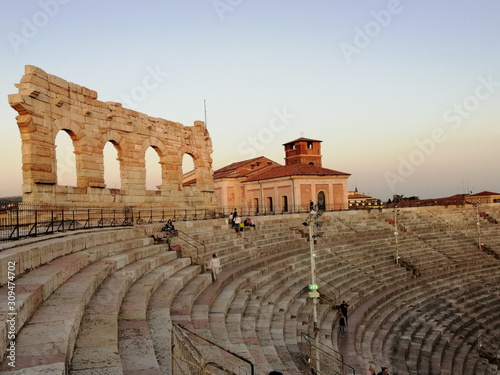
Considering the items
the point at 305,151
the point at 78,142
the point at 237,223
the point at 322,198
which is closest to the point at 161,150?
the point at 78,142

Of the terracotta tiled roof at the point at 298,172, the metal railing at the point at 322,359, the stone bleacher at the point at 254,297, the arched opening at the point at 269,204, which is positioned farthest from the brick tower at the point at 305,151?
the metal railing at the point at 322,359

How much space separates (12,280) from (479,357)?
630 inches

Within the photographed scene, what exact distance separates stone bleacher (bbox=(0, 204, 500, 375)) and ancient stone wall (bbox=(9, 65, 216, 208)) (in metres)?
3.84

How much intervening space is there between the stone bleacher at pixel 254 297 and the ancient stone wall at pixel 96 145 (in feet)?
12.6

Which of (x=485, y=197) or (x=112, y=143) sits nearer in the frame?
(x=112, y=143)

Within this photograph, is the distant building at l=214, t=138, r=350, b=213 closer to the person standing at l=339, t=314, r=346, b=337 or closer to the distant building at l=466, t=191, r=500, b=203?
the person standing at l=339, t=314, r=346, b=337

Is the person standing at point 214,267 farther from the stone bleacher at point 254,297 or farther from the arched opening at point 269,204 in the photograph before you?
the arched opening at point 269,204

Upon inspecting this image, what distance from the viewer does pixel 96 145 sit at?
17.4m

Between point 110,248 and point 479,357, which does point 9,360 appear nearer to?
point 110,248

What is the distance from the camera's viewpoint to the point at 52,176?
49.8ft

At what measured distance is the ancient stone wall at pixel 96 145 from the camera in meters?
14.4

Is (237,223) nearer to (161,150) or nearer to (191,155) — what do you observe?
(161,150)

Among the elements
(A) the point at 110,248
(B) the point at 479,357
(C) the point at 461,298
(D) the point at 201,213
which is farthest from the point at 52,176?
(C) the point at 461,298

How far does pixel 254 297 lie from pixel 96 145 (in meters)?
10.6
